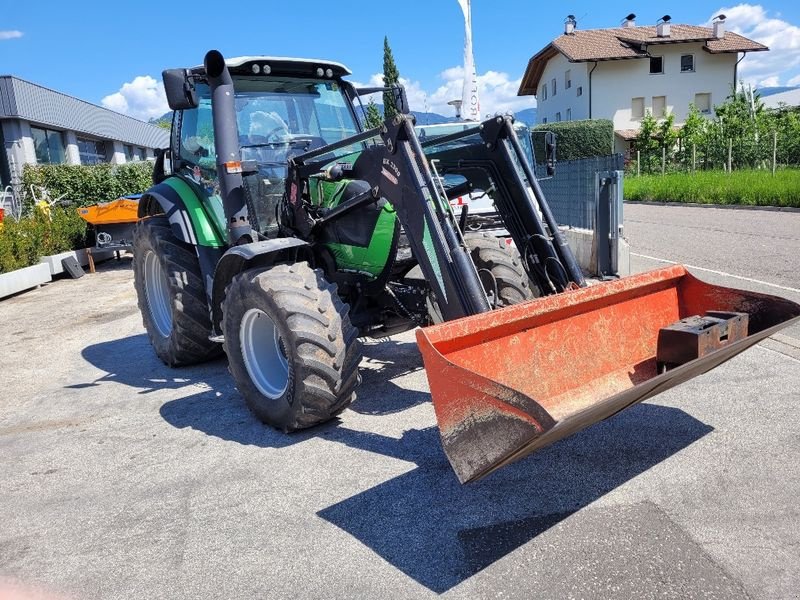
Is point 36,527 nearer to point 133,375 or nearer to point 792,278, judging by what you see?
point 133,375

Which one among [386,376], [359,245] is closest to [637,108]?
[386,376]

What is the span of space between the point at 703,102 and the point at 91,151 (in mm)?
37426

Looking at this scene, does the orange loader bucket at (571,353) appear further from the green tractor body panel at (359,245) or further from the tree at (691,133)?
the tree at (691,133)

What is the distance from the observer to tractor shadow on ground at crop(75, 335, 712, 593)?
118 inches

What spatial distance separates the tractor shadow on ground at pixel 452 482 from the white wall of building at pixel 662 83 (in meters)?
41.7

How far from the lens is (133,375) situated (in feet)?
20.1

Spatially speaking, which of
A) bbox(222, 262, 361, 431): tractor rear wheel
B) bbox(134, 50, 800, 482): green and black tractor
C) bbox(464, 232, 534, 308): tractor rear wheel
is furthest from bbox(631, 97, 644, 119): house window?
bbox(222, 262, 361, 431): tractor rear wheel

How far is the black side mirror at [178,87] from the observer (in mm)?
4617

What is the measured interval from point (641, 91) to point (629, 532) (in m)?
44.6

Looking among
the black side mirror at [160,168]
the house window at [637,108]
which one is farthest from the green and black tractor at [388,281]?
the house window at [637,108]

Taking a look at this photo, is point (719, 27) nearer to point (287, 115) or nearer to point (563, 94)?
point (563, 94)

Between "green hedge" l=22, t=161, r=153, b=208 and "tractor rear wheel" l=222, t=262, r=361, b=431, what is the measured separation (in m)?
19.3

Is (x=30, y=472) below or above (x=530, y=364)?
below

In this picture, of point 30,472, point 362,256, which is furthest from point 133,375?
point 362,256
